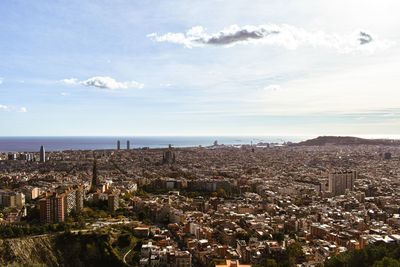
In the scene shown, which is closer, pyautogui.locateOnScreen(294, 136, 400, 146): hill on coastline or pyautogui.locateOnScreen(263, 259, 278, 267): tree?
pyautogui.locateOnScreen(263, 259, 278, 267): tree

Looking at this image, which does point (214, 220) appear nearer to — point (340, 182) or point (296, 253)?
point (296, 253)

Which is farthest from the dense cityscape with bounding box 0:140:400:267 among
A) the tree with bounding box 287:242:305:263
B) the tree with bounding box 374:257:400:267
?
the tree with bounding box 374:257:400:267

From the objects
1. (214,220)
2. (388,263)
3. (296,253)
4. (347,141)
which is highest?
(347,141)

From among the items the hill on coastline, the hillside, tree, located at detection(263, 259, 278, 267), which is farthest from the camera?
the hill on coastline

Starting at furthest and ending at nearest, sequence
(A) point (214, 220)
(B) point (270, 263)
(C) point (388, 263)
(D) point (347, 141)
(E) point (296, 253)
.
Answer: (D) point (347, 141) → (A) point (214, 220) → (E) point (296, 253) → (B) point (270, 263) → (C) point (388, 263)

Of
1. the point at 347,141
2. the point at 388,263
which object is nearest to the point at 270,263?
the point at 388,263

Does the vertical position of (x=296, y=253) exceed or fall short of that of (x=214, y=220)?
it falls short

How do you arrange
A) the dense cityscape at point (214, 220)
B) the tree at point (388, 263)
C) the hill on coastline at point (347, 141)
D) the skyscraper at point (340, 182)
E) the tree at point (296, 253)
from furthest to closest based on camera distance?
1. the hill on coastline at point (347, 141)
2. the skyscraper at point (340, 182)
3. the dense cityscape at point (214, 220)
4. the tree at point (296, 253)
5. the tree at point (388, 263)

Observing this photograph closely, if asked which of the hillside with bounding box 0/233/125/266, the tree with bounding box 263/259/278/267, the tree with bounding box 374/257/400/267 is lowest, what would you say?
the hillside with bounding box 0/233/125/266

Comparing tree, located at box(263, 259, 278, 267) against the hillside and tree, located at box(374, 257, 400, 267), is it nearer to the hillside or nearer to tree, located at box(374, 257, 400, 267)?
tree, located at box(374, 257, 400, 267)

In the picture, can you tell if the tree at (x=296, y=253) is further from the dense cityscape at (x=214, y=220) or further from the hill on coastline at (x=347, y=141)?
the hill on coastline at (x=347, y=141)

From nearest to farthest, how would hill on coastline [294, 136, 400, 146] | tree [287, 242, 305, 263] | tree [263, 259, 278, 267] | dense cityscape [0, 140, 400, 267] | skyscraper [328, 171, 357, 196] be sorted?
1. tree [263, 259, 278, 267]
2. tree [287, 242, 305, 263]
3. dense cityscape [0, 140, 400, 267]
4. skyscraper [328, 171, 357, 196]
5. hill on coastline [294, 136, 400, 146]

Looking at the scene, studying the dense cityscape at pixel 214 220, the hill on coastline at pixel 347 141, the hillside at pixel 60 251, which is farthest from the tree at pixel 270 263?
the hill on coastline at pixel 347 141
